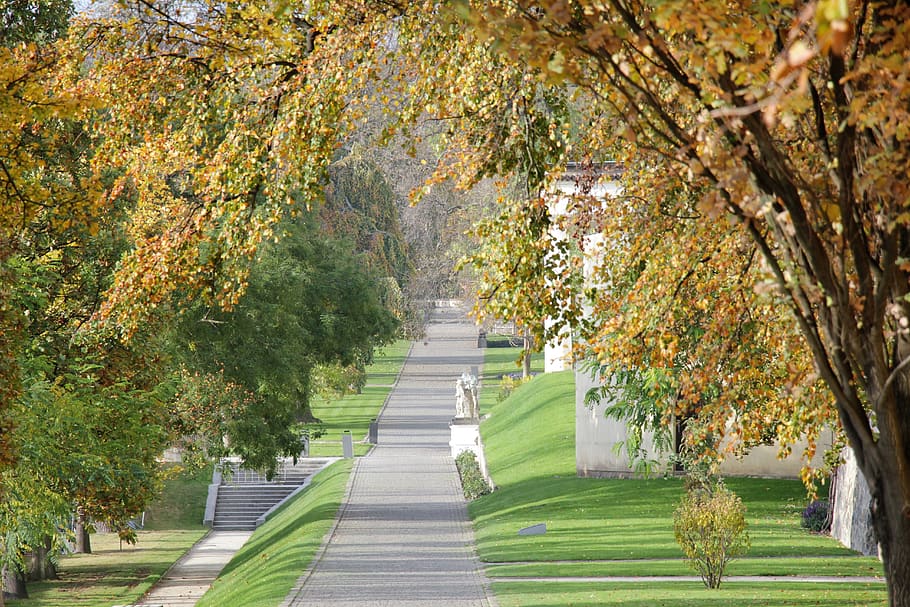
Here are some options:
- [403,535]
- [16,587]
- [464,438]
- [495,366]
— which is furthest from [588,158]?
[495,366]

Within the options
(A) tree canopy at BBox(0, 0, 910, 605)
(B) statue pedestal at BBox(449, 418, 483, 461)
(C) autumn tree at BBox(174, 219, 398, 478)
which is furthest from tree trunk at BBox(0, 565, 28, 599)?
(A) tree canopy at BBox(0, 0, 910, 605)

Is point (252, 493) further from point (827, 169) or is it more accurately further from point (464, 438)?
point (827, 169)

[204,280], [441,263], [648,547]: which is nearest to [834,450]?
[204,280]

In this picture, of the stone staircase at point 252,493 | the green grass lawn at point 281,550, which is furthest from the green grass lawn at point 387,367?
the green grass lawn at point 281,550

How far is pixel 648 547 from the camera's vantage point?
21266mm

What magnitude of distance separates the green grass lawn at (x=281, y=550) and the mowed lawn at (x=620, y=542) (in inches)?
133

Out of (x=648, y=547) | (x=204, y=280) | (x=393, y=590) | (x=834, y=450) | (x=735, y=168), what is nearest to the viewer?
(x=735, y=168)

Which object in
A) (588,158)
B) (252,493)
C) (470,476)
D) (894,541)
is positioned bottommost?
(252,493)

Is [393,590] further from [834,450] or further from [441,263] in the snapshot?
[441,263]

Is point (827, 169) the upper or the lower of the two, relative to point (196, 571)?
upper

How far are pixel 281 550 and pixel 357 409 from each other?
3588 cm

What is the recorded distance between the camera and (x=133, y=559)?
34.0 m

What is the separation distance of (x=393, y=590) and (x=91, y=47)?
10.7m

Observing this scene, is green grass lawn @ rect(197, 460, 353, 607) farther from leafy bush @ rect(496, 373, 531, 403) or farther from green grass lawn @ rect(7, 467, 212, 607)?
leafy bush @ rect(496, 373, 531, 403)
